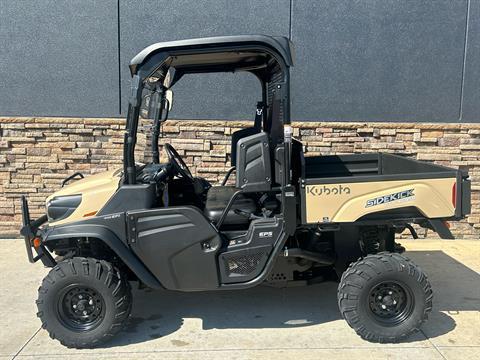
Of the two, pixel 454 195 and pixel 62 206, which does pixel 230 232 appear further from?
pixel 454 195

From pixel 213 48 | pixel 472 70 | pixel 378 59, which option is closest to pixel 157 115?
pixel 213 48

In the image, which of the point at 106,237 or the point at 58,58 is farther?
the point at 58,58

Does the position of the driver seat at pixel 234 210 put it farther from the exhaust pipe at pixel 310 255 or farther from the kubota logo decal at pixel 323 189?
the kubota logo decal at pixel 323 189

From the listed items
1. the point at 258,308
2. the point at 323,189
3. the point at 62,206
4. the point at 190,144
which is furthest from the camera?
the point at 190,144

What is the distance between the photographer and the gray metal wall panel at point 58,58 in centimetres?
647

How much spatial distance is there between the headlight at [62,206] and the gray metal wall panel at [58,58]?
118 inches

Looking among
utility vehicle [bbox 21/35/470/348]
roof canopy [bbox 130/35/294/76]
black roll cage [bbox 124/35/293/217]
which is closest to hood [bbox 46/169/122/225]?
utility vehicle [bbox 21/35/470/348]

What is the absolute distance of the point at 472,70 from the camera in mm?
6586

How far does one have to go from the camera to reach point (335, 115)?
6.66 m

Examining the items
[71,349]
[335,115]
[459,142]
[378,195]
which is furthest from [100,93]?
[459,142]

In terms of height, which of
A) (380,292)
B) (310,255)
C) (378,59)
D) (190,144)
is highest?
(378,59)

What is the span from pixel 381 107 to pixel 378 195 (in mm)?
3337

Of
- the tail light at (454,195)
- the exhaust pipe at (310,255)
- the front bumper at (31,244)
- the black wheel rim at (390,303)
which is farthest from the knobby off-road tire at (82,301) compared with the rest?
the tail light at (454,195)

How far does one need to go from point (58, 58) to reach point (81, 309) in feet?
13.8
